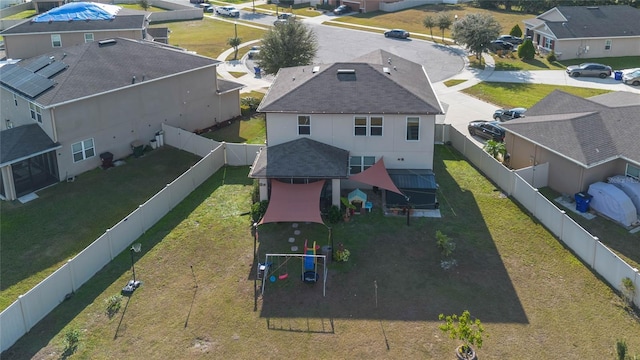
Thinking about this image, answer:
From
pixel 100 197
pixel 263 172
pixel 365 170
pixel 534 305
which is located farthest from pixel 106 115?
pixel 534 305

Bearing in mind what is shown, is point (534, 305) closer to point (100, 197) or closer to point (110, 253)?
point (110, 253)

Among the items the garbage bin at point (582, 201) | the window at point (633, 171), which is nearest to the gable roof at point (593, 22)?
the window at point (633, 171)

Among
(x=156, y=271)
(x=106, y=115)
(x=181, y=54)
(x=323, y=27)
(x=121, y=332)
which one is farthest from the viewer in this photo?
(x=323, y=27)

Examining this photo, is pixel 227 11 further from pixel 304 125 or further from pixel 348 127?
pixel 348 127

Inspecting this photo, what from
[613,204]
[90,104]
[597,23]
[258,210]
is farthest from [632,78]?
[90,104]

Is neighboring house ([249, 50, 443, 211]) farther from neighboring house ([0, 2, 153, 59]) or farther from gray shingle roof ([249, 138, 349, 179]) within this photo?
neighboring house ([0, 2, 153, 59])

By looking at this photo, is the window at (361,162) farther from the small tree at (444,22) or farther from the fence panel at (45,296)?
the small tree at (444,22)
